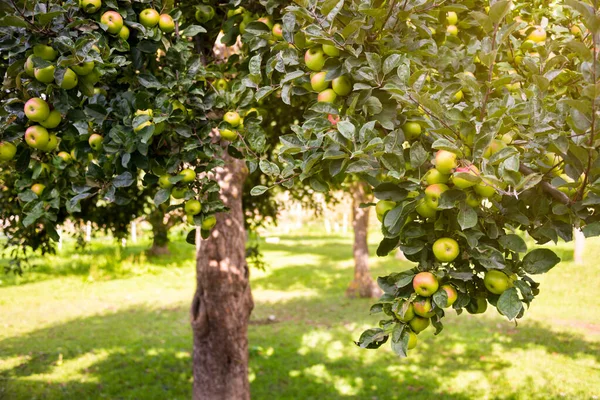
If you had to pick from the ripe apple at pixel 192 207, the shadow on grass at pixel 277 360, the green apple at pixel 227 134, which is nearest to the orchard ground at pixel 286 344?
the shadow on grass at pixel 277 360

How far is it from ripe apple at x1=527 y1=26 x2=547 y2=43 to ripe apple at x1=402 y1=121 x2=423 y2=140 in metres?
1.29

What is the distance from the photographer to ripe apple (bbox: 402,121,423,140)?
2.29m

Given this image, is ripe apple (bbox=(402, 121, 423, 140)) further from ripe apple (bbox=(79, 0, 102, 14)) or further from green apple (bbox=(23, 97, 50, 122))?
green apple (bbox=(23, 97, 50, 122))

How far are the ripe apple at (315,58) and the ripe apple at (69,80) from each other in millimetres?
1013

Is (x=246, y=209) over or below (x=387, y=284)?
over

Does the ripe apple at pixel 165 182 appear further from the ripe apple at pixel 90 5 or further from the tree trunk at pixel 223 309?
the tree trunk at pixel 223 309

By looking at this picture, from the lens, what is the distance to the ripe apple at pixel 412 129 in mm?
2287

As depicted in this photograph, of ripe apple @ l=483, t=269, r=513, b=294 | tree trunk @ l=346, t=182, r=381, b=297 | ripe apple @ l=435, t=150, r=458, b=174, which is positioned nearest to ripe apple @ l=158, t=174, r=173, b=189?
ripe apple @ l=435, t=150, r=458, b=174

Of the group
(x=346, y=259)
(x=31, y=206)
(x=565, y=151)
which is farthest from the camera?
(x=346, y=259)

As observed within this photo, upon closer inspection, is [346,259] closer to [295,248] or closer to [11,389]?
[295,248]

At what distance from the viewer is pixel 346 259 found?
81.4 feet

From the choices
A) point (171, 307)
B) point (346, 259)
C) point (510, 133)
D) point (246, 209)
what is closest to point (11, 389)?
point (246, 209)

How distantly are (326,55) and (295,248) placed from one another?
27.5m

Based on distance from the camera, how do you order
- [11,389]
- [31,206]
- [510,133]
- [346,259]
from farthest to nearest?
[346,259], [11,389], [31,206], [510,133]
